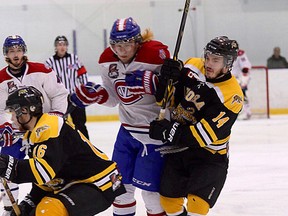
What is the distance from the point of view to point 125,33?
2881 mm

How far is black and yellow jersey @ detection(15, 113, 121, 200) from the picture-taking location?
2.49m

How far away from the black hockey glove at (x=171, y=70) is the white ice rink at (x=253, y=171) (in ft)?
3.62

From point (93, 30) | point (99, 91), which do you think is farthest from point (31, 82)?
point (93, 30)

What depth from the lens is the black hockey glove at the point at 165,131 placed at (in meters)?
2.82

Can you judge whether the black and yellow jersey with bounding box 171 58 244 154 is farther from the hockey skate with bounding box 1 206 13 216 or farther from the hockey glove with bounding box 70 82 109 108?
the hockey skate with bounding box 1 206 13 216

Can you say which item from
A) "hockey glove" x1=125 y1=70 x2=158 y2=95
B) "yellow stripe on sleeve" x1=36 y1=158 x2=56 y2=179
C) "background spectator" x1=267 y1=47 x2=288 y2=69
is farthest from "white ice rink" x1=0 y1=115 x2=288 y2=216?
"background spectator" x1=267 y1=47 x2=288 y2=69

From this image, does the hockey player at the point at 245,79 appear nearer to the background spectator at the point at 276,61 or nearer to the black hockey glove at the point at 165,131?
the background spectator at the point at 276,61

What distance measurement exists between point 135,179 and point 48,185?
0.46 meters

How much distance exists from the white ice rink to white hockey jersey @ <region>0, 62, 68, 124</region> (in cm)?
67

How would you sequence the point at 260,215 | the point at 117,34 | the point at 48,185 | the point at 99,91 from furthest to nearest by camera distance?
the point at 260,215 < the point at 99,91 < the point at 117,34 < the point at 48,185

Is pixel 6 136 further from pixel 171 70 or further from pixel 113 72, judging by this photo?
pixel 171 70

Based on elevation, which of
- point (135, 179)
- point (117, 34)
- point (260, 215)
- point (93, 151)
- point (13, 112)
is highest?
point (117, 34)

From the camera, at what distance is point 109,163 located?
275cm

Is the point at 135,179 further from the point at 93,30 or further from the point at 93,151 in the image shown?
the point at 93,30
